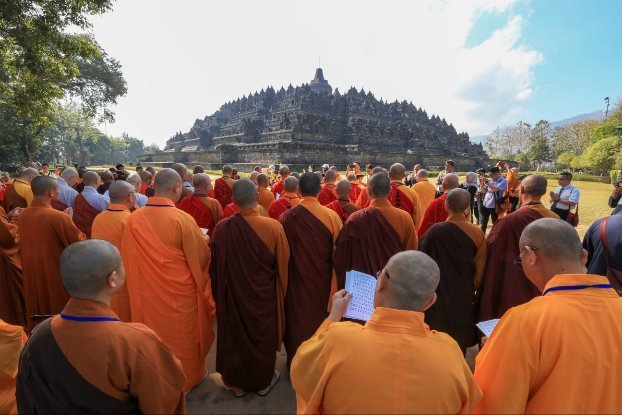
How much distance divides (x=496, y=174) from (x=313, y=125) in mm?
27154

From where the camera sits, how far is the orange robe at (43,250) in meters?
3.55

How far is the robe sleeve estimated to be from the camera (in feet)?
4.46

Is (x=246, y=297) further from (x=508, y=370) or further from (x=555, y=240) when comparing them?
(x=555, y=240)

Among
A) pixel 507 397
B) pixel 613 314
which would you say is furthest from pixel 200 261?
pixel 613 314

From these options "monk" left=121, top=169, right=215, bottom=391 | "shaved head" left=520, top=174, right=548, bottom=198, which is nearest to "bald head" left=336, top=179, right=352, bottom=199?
"shaved head" left=520, top=174, right=548, bottom=198

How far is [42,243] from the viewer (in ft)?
11.8

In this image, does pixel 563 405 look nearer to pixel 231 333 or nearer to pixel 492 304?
pixel 492 304

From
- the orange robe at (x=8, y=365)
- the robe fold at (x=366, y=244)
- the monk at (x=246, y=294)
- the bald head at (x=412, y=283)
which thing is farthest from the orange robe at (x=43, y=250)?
the bald head at (x=412, y=283)

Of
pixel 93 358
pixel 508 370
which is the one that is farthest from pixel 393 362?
pixel 93 358

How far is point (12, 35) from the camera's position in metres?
9.91

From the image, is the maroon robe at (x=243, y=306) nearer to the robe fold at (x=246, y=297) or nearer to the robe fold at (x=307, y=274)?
the robe fold at (x=246, y=297)

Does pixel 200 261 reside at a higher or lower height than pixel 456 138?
lower

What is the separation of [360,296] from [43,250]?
3.67 metres

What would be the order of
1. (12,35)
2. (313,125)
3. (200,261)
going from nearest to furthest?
1. (200,261)
2. (12,35)
3. (313,125)
